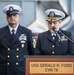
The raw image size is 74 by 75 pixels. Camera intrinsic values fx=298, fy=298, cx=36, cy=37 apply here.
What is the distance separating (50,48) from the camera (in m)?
2.35

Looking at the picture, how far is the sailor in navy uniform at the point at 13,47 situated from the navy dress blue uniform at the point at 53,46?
148mm

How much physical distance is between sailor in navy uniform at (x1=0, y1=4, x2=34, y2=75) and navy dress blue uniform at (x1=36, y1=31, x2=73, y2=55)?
0.15 m

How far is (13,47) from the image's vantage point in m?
2.40

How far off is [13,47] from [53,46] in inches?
12.7

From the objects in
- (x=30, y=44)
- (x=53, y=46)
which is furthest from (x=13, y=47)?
(x=53, y=46)

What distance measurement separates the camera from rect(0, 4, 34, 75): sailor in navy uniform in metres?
2.38

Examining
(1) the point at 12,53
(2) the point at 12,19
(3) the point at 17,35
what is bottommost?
(1) the point at 12,53

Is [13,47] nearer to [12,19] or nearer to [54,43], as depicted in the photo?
[12,19]

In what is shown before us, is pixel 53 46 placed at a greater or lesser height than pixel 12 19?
lesser

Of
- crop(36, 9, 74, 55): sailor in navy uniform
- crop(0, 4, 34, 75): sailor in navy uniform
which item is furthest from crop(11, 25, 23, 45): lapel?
crop(36, 9, 74, 55): sailor in navy uniform

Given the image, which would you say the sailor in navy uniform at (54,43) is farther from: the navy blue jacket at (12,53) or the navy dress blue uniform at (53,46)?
the navy blue jacket at (12,53)

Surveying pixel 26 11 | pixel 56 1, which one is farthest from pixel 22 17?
Result: pixel 56 1

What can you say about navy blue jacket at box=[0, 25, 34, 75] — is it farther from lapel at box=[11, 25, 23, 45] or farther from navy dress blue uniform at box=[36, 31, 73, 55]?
navy dress blue uniform at box=[36, 31, 73, 55]

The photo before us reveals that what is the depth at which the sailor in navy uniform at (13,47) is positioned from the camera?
2383 millimetres
